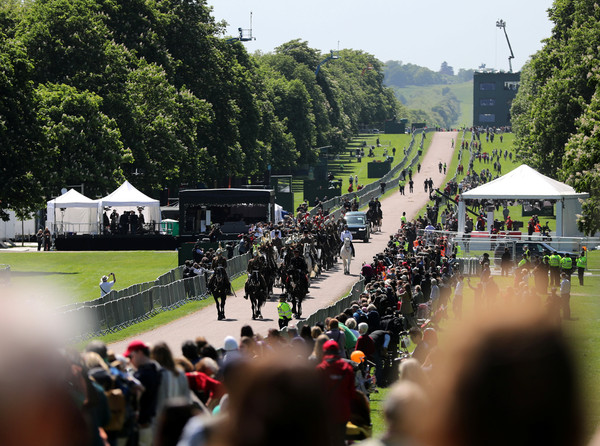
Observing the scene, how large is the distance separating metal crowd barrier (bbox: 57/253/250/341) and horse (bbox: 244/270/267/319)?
11.1 feet

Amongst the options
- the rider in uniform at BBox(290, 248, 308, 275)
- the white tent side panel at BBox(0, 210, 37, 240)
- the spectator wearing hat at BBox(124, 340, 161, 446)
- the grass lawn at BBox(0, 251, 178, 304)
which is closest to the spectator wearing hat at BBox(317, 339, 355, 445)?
the spectator wearing hat at BBox(124, 340, 161, 446)

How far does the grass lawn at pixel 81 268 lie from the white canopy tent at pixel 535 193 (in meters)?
14.7

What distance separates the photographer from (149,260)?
54.3 m

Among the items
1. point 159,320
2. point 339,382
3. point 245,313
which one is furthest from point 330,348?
point 245,313

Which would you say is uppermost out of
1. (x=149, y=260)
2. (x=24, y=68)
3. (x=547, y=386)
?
(x=24, y=68)

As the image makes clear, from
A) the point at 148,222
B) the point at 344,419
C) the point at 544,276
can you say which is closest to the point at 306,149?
the point at 148,222

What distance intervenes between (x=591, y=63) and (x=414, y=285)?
23.9m

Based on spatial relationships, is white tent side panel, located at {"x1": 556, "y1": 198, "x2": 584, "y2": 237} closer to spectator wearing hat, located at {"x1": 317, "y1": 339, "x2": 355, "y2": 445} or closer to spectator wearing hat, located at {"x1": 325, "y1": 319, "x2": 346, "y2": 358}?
spectator wearing hat, located at {"x1": 325, "y1": 319, "x2": 346, "y2": 358}

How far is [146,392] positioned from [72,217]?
52.2 metres

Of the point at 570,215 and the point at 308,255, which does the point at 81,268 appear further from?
the point at 570,215

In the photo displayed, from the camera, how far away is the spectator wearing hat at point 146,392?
965cm

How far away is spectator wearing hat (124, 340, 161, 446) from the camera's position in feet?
31.7

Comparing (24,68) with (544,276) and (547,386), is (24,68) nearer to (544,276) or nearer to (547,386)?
(544,276)

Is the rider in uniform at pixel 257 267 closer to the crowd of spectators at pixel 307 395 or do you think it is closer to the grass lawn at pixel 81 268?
the grass lawn at pixel 81 268
